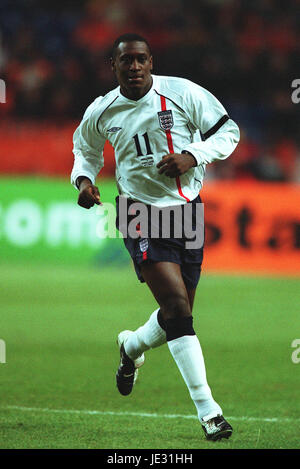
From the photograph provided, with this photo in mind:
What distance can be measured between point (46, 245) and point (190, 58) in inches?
242

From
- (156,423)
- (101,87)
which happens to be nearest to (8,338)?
(156,423)

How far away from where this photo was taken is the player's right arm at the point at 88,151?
5207 mm

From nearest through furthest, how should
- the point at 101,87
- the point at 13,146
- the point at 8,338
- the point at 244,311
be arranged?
the point at 8,338 < the point at 244,311 < the point at 13,146 < the point at 101,87

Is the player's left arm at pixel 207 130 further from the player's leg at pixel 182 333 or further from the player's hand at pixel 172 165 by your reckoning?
the player's leg at pixel 182 333

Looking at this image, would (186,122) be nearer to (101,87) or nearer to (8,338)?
(8,338)

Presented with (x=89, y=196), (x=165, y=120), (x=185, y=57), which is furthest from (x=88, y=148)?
(x=185, y=57)

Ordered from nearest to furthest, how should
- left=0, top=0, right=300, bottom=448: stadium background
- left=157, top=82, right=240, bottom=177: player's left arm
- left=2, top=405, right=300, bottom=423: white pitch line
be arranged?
left=157, top=82, right=240, bottom=177: player's left arm < left=2, top=405, right=300, bottom=423: white pitch line < left=0, top=0, right=300, bottom=448: stadium background

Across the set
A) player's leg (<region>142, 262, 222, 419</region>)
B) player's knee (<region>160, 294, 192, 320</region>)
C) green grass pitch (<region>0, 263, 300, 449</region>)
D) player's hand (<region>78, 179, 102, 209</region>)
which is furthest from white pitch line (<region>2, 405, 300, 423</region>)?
player's hand (<region>78, 179, 102, 209</region>)

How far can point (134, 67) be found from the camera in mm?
4898

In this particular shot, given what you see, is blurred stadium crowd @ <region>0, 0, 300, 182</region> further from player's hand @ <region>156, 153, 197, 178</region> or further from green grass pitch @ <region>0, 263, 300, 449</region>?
player's hand @ <region>156, 153, 197, 178</region>

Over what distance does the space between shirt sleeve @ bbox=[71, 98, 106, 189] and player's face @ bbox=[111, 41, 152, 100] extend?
0.34m

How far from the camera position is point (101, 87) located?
1670 centimetres

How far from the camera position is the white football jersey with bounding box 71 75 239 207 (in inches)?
194

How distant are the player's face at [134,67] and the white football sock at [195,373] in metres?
1.50
